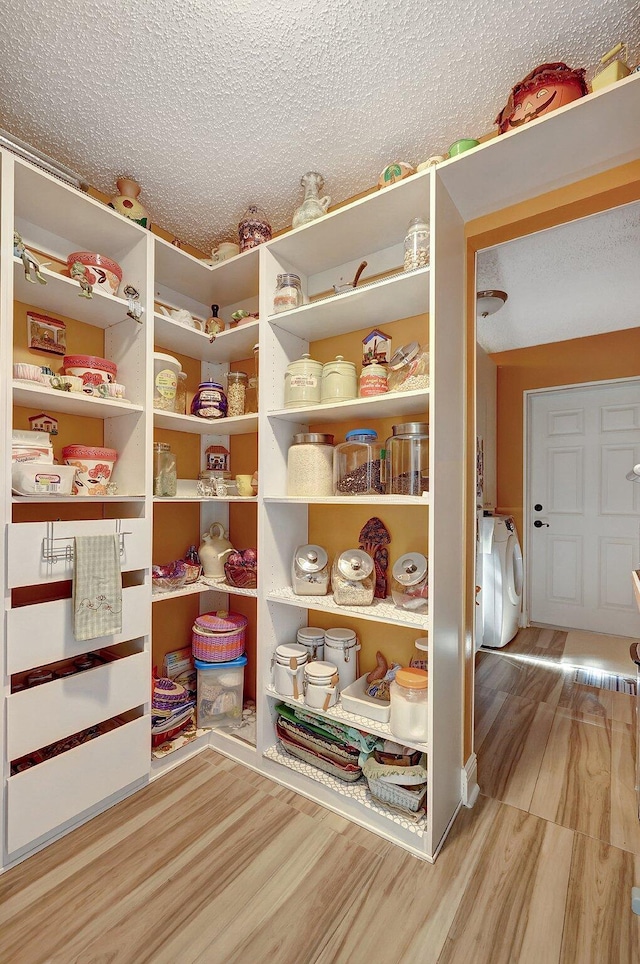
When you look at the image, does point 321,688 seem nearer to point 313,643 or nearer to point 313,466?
point 313,643

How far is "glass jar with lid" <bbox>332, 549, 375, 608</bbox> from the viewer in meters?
1.59

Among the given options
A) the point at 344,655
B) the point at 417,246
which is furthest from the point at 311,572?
the point at 417,246

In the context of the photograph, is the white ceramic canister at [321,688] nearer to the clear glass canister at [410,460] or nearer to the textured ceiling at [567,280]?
the clear glass canister at [410,460]

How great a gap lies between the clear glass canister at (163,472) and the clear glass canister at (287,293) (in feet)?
2.54

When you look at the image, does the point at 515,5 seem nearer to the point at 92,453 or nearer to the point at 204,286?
the point at 204,286

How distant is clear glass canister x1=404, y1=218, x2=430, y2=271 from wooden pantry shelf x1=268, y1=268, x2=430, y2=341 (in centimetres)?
5

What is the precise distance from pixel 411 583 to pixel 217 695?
1.13 m

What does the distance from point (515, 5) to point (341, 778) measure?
2.48 m

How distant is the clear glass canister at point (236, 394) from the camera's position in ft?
6.83

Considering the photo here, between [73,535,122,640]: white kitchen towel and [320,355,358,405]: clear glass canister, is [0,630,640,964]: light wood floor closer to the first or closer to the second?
[73,535,122,640]: white kitchen towel

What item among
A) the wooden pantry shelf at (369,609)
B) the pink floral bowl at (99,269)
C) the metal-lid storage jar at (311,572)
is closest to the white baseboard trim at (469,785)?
the wooden pantry shelf at (369,609)

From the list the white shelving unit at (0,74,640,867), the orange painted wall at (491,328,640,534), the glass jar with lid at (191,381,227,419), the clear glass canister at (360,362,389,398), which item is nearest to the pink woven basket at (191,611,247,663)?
the white shelving unit at (0,74,640,867)

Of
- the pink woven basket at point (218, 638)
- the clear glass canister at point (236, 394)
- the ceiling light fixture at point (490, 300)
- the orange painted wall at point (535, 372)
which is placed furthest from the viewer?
the orange painted wall at point (535, 372)

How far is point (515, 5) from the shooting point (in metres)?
1.15
